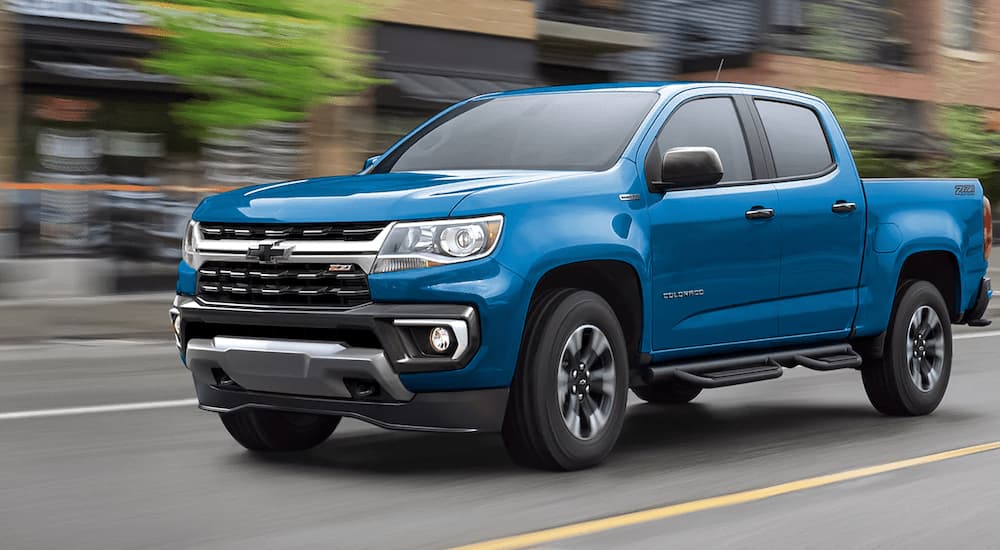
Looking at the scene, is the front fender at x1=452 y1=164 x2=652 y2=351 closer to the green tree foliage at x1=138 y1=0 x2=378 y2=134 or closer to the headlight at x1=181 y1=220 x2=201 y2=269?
the headlight at x1=181 y1=220 x2=201 y2=269

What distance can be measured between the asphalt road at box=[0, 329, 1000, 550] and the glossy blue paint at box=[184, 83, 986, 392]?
1.85 ft

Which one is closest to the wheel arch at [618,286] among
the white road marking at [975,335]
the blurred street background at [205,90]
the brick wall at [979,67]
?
the blurred street background at [205,90]

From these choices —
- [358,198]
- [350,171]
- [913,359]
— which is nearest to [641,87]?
[358,198]

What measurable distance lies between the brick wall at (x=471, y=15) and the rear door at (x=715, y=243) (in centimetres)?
1399

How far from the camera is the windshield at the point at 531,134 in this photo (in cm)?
755

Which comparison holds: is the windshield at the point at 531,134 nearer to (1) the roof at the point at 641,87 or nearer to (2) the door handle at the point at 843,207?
(1) the roof at the point at 641,87

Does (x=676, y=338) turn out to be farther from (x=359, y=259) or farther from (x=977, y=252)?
(x=977, y=252)

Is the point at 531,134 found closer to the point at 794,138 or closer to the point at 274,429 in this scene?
the point at 794,138

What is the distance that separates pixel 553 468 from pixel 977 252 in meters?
4.13

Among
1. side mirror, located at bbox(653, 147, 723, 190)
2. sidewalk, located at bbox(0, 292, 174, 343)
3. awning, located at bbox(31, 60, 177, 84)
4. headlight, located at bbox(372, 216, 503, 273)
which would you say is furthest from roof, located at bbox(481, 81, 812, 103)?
awning, located at bbox(31, 60, 177, 84)

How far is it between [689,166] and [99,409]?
4.07m

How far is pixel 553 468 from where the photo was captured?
6.95 meters

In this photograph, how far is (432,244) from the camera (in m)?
6.50

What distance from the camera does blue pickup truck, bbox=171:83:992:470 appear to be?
6535 millimetres
